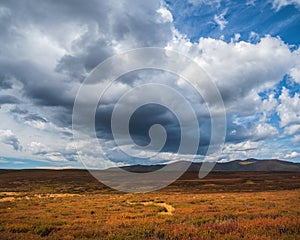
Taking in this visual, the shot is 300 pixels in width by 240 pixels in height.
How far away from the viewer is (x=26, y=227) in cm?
1313

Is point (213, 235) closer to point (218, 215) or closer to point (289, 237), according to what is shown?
point (289, 237)

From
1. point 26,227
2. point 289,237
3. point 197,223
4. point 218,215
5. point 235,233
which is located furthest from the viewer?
point 218,215

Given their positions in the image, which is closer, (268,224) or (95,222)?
(268,224)

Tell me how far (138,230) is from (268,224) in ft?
20.6

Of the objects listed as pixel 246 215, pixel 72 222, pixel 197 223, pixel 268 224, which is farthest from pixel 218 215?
pixel 72 222

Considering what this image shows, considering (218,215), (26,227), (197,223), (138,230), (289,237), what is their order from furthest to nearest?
(218,215) → (197,223) → (26,227) → (138,230) → (289,237)

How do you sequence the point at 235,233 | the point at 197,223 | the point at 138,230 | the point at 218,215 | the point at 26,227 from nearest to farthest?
1. the point at 235,233
2. the point at 138,230
3. the point at 26,227
4. the point at 197,223
5. the point at 218,215

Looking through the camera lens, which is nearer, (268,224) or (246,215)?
(268,224)

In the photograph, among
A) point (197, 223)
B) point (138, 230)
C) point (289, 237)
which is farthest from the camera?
point (197, 223)

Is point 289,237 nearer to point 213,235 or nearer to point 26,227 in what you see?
point 213,235

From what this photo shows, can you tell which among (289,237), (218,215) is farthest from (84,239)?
(218,215)

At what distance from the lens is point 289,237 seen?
10.2 metres

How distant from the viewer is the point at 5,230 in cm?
1263

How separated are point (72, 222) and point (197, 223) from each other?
6.91 m
